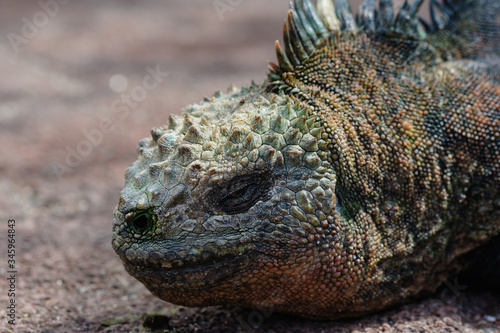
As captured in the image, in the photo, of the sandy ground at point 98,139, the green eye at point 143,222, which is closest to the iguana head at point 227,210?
the green eye at point 143,222

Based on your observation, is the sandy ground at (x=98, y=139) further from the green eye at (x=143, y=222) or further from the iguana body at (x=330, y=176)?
the green eye at (x=143, y=222)

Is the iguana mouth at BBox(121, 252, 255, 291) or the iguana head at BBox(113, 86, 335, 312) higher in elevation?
the iguana head at BBox(113, 86, 335, 312)

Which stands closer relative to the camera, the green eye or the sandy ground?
the green eye

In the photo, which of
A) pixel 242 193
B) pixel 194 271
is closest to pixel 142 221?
pixel 194 271

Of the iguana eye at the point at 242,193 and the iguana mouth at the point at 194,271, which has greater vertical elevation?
the iguana eye at the point at 242,193

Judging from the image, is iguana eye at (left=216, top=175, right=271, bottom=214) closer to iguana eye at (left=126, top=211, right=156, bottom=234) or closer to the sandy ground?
iguana eye at (left=126, top=211, right=156, bottom=234)

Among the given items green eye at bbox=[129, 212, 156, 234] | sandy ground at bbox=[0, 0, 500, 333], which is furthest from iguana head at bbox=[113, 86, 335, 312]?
sandy ground at bbox=[0, 0, 500, 333]

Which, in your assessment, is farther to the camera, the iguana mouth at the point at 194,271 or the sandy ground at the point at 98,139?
the sandy ground at the point at 98,139

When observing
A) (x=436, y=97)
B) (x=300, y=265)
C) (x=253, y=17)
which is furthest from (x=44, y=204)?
(x=253, y=17)

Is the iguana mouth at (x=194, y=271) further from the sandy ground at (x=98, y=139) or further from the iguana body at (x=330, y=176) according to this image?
the sandy ground at (x=98, y=139)
